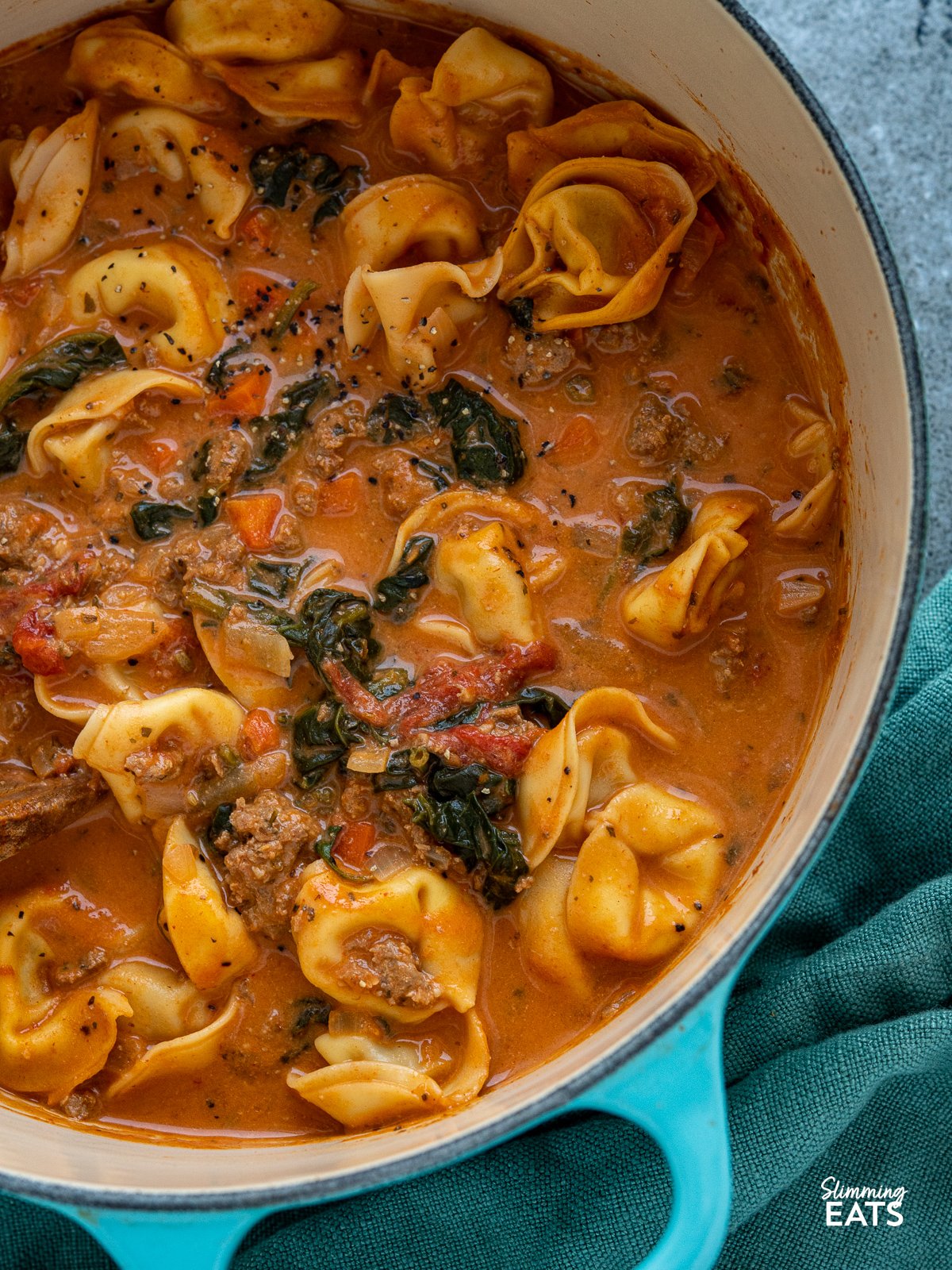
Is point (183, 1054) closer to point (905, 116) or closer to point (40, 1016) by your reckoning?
point (40, 1016)

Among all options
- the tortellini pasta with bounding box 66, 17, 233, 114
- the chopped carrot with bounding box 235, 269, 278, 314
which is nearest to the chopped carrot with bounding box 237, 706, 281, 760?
the chopped carrot with bounding box 235, 269, 278, 314

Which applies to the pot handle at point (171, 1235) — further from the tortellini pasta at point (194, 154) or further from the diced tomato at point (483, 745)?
the tortellini pasta at point (194, 154)

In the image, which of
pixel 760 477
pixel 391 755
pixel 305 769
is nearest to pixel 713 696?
pixel 760 477

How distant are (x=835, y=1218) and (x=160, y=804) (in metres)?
2.44

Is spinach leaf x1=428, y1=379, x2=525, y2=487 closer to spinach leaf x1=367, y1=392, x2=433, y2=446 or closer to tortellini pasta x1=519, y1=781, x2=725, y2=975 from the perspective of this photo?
spinach leaf x1=367, y1=392, x2=433, y2=446

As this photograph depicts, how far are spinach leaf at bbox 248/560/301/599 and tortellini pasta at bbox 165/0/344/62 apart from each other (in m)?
1.66

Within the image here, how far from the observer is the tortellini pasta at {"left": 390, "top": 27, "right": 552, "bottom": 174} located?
420 cm

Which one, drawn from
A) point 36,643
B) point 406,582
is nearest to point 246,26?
point 406,582

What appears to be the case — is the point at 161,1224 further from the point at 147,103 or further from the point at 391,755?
the point at 147,103

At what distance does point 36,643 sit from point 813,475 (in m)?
2.44

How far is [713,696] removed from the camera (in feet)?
13.2

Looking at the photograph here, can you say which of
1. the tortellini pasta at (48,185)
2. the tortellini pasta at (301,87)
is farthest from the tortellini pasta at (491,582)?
the tortellini pasta at (48,185)

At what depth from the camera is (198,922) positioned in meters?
3.90

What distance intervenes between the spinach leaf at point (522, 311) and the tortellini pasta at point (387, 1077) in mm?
2116
